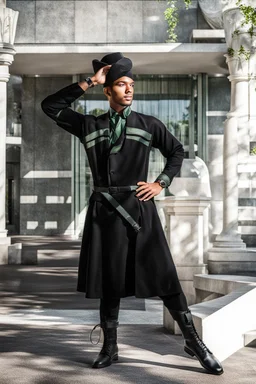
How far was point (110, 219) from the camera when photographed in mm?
4227

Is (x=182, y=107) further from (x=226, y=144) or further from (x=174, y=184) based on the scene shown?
(x=174, y=184)

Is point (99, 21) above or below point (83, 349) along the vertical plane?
above

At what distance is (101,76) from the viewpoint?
421 centimetres

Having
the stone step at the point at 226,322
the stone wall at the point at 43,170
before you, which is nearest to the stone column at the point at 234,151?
the stone step at the point at 226,322

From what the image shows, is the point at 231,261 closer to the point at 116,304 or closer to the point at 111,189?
the point at 116,304

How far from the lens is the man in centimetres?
418

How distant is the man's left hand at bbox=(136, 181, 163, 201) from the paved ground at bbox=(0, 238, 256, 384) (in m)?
0.98

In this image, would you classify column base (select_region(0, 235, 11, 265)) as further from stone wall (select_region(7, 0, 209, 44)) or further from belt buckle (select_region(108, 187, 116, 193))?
belt buckle (select_region(108, 187, 116, 193))

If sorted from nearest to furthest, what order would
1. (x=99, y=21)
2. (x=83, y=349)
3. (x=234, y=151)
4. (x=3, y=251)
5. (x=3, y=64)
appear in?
1. (x=83, y=349)
2. (x=234, y=151)
3. (x=3, y=251)
4. (x=3, y=64)
5. (x=99, y=21)

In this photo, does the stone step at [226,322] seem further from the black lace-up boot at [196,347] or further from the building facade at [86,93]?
the building facade at [86,93]

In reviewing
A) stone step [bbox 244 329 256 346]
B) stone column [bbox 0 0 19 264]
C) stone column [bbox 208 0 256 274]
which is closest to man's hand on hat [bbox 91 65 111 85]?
stone step [bbox 244 329 256 346]

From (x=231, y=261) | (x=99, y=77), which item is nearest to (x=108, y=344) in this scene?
(x=99, y=77)

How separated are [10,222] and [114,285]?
81.6 ft

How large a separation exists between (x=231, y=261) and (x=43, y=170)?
39.8ft
